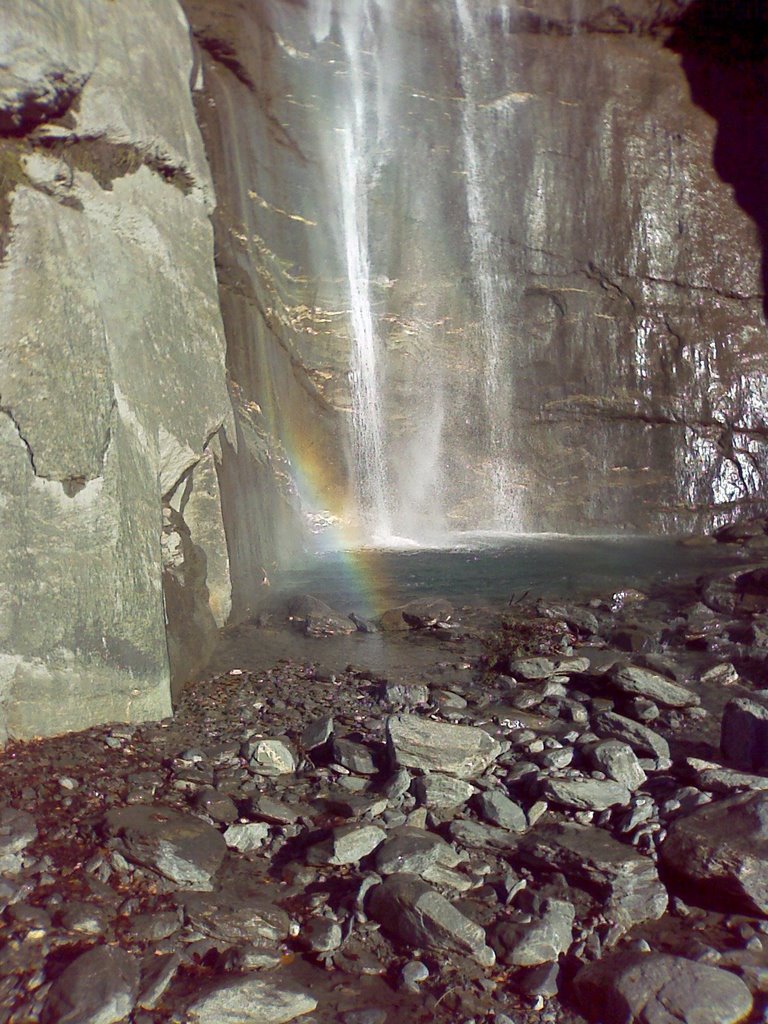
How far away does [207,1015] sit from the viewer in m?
1.96

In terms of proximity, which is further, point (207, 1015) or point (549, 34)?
point (549, 34)

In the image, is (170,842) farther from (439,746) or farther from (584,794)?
(584,794)

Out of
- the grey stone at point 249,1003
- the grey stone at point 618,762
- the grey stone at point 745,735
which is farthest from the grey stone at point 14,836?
the grey stone at point 745,735

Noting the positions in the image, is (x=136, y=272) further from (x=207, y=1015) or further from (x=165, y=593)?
(x=207, y=1015)

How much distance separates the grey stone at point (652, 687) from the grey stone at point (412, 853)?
166cm

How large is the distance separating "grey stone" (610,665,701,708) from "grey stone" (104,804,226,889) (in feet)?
6.85

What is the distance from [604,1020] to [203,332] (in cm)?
419

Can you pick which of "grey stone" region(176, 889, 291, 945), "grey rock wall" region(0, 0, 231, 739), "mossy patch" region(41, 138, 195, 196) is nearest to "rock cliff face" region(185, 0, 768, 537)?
"mossy patch" region(41, 138, 195, 196)

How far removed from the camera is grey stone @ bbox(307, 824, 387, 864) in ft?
8.46

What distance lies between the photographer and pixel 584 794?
2867 mm

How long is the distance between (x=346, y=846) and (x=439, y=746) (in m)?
0.66

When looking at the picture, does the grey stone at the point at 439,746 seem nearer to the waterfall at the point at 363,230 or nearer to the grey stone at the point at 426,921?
the grey stone at the point at 426,921

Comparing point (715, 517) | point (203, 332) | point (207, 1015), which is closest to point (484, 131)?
point (715, 517)

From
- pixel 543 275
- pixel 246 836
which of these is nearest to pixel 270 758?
pixel 246 836
